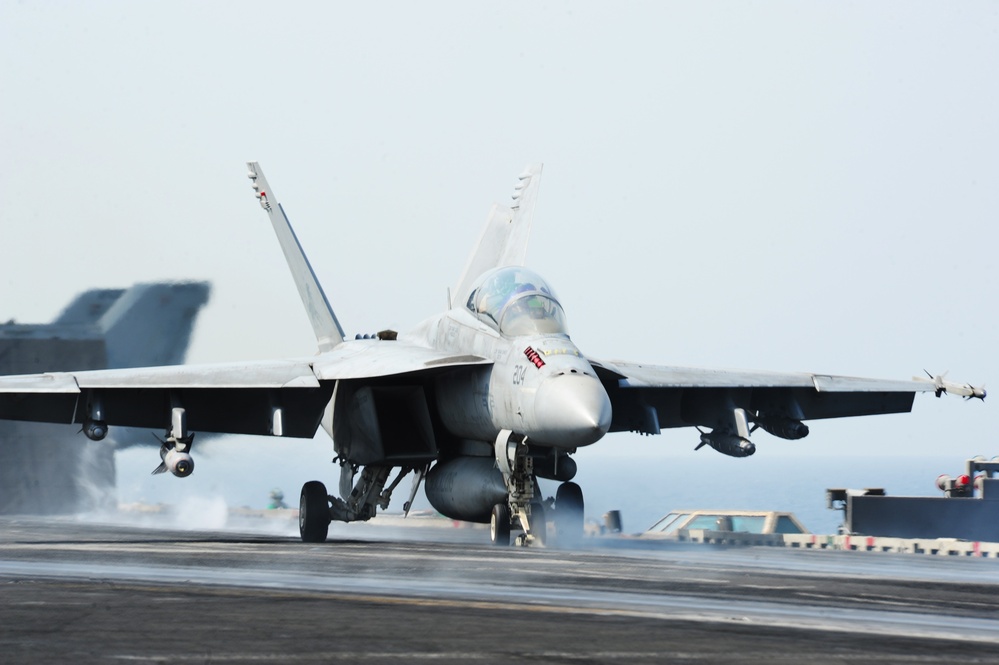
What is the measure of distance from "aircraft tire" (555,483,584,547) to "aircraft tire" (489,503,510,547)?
38.3 inches

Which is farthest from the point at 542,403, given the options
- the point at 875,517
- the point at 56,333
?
the point at 56,333

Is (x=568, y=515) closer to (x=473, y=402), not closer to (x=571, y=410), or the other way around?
(x=473, y=402)

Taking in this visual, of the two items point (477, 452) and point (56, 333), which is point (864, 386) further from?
point (56, 333)

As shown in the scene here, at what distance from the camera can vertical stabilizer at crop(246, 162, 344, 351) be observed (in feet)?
86.7

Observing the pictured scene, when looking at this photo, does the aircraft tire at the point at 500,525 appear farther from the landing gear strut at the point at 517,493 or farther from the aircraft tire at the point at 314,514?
the aircraft tire at the point at 314,514

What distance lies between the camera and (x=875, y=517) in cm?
3039

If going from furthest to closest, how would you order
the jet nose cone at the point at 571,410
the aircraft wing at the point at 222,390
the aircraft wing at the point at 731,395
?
the aircraft wing at the point at 731,395 < the aircraft wing at the point at 222,390 < the jet nose cone at the point at 571,410

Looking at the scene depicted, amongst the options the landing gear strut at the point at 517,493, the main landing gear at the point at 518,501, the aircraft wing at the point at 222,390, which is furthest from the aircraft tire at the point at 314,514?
the landing gear strut at the point at 517,493

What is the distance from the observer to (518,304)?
1948 centimetres

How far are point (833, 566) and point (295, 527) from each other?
20400mm

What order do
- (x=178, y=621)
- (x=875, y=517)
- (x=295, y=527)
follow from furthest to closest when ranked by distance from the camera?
(x=295, y=527), (x=875, y=517), (x=178, y=621)

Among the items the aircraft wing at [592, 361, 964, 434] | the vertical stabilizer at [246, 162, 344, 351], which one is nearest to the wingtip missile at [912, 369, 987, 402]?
the aircraft wing at [592, 361, 964, 434]

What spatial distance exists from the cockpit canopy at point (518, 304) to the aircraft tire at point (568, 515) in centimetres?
324

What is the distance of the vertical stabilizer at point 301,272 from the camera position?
2642 cm
